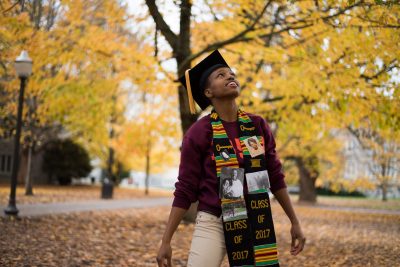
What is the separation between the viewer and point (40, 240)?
798cm

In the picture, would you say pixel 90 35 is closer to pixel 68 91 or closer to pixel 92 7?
pixel 92 7

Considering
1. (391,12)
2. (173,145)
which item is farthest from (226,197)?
(173,145)

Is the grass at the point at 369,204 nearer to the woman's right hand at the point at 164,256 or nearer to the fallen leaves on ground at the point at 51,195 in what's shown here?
the fallen leaves on ground at the point at 51,195

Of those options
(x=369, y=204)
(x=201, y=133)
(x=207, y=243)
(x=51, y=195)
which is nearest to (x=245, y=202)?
(x=207, y=243)

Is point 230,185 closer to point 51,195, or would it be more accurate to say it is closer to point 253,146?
point 253,146

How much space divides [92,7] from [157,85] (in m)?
2.42

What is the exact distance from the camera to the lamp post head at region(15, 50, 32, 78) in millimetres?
9634

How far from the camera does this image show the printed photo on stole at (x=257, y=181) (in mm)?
2754

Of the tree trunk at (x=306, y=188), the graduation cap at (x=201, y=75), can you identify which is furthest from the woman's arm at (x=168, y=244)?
the tree trunk at (x=306, y=188)

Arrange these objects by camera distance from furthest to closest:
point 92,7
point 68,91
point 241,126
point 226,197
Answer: point 68,91
point 92,7
point 241,126
point 226,197

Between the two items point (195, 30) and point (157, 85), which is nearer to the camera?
point (157, 85)

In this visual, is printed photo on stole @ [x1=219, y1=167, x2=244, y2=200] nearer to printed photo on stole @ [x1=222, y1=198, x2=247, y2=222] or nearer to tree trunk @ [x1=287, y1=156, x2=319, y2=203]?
printed photo on stole @ [x1=222, y1=198, x2=247, y2=222]

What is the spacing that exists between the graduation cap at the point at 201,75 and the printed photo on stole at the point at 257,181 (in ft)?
1.98

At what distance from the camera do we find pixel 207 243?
2689 millimetres
